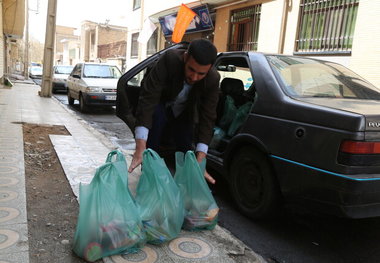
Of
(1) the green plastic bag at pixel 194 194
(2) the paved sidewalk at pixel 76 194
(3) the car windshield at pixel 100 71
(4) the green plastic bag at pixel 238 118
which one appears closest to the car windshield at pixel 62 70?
(3) the car windshield at pixel 100 71

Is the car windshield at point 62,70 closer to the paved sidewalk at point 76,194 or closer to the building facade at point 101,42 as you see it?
the building facade at point 101,42

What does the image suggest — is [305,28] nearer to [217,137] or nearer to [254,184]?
[217,137]

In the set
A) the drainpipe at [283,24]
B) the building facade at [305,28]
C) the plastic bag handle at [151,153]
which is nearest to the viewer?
the plastic bag handle at [151,153]

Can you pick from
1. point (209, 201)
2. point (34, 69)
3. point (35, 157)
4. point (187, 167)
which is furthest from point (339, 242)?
point (34, 69)

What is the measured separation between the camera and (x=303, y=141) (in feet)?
8.21

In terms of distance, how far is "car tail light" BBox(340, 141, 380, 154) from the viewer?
7.30 feet

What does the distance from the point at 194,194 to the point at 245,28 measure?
33.0ft

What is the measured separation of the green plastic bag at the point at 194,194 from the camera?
2482 millimetres

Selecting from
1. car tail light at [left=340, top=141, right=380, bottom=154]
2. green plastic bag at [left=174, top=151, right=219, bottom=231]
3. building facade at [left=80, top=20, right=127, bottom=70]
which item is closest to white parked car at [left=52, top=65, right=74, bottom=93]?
building facade at [left=80, top=20, right=127, bottom=70]

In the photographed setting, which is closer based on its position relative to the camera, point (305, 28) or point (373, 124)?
point (373, 124)

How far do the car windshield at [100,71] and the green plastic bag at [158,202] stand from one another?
905 cm

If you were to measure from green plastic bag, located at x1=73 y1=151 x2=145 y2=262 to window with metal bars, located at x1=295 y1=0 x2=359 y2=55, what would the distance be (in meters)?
7.31

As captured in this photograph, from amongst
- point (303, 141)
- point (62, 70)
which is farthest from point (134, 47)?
point (303, 141)

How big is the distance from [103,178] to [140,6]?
18898 mm
